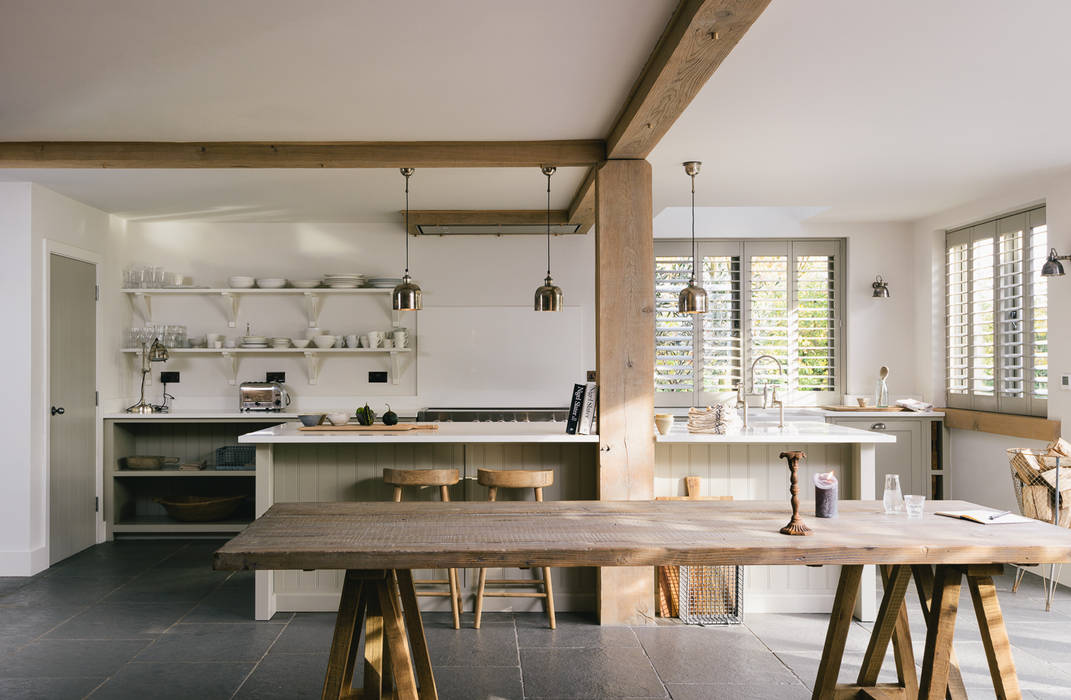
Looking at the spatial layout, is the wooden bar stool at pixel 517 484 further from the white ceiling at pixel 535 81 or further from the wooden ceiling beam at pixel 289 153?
the white ceiling at pixel 535 81

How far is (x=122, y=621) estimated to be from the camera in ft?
13.5

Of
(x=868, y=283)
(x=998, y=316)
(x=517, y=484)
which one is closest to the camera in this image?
(x=517, y=484)

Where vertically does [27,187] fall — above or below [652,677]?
above

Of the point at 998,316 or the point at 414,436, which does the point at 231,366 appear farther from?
the point at 998,316

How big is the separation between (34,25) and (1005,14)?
328 cm

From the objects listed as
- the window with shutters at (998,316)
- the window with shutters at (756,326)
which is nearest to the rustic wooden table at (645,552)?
the window with shutters at (998,316)

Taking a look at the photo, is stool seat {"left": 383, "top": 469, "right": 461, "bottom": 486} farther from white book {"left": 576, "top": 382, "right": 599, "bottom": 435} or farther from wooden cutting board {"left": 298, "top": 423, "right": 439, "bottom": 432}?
white book {"left": 576, "top": 382, "right": 599, "bottom": 435}

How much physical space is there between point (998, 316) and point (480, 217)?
379 cm

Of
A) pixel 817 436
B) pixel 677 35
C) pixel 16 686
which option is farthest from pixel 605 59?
pixel 16 686

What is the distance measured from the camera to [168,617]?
4.20 meters

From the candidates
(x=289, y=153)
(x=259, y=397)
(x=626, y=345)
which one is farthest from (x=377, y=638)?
(x=259, y=397)

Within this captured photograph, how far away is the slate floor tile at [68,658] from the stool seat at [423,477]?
1377mm

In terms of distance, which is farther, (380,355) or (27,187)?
(380,355)

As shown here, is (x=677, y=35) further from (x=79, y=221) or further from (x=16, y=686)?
(x=79, y=221)
